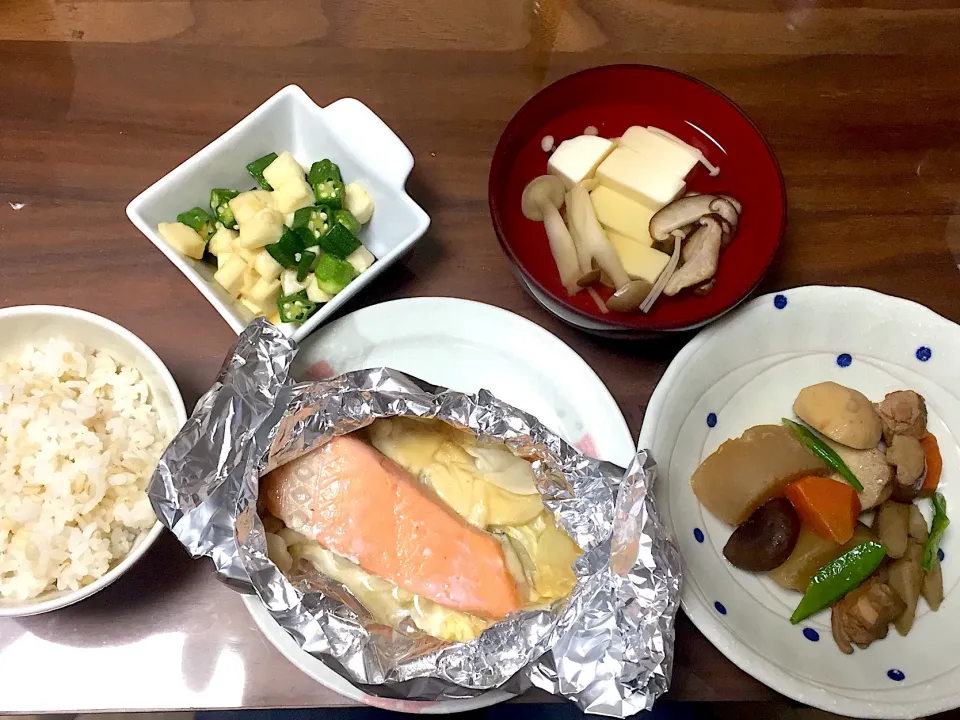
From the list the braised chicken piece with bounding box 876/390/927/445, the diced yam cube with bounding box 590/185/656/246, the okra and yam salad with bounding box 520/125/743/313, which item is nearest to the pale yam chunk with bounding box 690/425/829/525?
the braised chicken piece with bounding box 876/390/927/445

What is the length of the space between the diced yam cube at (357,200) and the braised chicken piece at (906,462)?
80 cm

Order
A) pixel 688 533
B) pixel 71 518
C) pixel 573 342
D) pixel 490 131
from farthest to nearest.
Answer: pixel 490 131 → pixel 573 342 → pixel 688 533 → pixel 71 518

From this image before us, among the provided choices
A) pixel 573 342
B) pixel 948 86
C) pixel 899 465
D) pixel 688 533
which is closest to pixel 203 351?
pixel 573 342

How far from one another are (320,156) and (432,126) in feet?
0.67

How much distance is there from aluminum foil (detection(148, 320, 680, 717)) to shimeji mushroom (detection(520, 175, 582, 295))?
27cm

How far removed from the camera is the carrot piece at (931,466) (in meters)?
1.03

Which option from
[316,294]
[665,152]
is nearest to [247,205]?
[316,294]

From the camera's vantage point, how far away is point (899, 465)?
0.98 m

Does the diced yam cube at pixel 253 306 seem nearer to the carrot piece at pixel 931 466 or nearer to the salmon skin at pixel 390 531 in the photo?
the salmon skin at pixel 390 531

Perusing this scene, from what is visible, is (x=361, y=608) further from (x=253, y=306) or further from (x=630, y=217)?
(x=630, y=217)

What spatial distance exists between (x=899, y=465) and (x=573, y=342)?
18.5 inches

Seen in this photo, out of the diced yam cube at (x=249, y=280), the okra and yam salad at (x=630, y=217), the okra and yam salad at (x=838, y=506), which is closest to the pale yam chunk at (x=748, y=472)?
the okra and yam salad at (x=838, y=506)

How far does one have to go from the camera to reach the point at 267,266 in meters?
0.99

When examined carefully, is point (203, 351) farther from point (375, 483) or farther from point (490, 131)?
point (490, 131)
